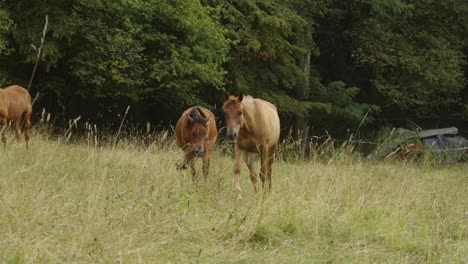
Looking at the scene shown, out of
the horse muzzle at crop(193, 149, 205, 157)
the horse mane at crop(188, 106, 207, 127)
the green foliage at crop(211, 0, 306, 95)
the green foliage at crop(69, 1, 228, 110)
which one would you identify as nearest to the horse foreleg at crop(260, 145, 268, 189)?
the horse muzzle at crop(193, 149, 205, 157)

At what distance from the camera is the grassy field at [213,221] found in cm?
418

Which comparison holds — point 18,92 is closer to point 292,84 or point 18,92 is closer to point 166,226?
point 166,226

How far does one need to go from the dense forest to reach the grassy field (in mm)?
9179

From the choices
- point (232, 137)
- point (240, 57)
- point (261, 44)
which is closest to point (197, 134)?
point (232, 137)

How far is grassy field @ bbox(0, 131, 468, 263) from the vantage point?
13.7 feet

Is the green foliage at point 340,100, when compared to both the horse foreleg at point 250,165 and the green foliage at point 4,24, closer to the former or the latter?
the green foliage at point 4,24

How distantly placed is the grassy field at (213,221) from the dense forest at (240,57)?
361 inches

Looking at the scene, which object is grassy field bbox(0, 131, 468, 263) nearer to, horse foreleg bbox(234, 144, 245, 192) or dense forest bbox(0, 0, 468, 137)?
horse foreleg bbox(234, 144, 245, 192)

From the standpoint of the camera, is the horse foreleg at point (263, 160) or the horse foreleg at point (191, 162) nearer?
the horse foreleg at point (191, 162)

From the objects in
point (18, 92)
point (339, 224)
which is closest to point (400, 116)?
point (18, 92)

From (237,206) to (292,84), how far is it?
15334 mm

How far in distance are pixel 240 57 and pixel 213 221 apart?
15349 mm

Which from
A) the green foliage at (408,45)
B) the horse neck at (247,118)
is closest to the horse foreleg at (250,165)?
the horse neck at (247,118)

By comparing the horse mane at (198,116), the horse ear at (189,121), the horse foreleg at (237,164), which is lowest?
the horse foreleg at (237,164)
